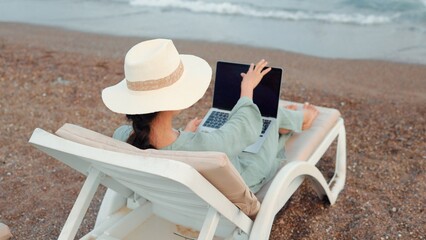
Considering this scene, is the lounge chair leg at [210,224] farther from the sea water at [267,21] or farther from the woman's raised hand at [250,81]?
the sea water at [267,21]

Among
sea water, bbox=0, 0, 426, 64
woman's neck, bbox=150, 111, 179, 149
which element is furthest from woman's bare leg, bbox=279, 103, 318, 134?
sea water, bbox=0, 0, 426, 64

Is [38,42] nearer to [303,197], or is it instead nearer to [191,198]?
[303,197]

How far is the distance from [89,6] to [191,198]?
9.79 metres

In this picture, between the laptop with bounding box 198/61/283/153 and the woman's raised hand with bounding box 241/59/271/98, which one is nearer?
the woman's raised hand with bounding box 241/59/271/98

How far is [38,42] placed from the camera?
863cm

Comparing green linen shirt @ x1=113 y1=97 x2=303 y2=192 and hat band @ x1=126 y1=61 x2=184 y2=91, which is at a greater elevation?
hat band @ x1=126 y1=61 x2=184 y2=91

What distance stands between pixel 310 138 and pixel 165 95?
4.76 feet

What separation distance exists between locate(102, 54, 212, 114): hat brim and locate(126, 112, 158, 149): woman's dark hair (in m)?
0.09

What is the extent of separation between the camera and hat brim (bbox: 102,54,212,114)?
2.58 m

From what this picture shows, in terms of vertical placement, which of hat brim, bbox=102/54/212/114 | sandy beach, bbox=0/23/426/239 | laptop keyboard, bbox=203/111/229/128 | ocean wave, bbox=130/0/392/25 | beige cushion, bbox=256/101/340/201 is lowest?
ocean wave, bbox=130/0/392/25

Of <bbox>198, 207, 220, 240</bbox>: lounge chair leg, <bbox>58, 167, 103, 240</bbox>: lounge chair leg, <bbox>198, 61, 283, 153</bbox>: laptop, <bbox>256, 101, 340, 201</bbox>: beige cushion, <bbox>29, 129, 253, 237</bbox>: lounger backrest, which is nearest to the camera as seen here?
<bbox>29, 129, 253, 237</bbox>: lounger backrest

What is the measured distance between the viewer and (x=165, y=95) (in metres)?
2.62

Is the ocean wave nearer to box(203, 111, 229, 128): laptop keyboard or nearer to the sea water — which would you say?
the sea water

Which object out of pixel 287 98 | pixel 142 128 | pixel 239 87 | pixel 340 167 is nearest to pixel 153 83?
pixel 142 128
